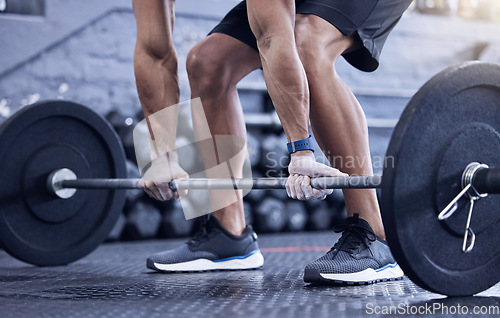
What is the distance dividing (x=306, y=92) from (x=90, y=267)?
841 mm

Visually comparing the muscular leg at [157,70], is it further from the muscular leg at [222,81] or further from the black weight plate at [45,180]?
the black weight plate at [45,180]

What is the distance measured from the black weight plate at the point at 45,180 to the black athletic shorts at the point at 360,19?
554mm

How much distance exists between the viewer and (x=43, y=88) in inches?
105

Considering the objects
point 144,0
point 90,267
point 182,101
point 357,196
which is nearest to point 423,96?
point 357,196

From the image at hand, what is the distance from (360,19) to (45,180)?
932mm

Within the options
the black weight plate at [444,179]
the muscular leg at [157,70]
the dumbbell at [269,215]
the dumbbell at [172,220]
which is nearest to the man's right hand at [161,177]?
the muscular leg at [157,70]

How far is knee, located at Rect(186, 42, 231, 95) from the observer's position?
56.2 inches

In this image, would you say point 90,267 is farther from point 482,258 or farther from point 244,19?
point 482,258

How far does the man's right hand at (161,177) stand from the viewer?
1331 mm

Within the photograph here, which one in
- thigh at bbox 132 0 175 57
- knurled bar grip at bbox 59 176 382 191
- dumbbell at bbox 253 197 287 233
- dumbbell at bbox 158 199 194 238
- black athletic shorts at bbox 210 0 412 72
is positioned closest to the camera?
knurled bar grip at bbox 59 176 382 191

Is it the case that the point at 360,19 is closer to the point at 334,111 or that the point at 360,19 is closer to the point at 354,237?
the point at 334,111

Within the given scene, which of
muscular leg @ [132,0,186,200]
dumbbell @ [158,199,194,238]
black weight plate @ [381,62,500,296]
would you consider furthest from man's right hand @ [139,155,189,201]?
dumbbell @ [158,199,194,238]

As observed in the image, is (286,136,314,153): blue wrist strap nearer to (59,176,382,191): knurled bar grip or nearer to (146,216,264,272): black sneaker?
(59,176,382,191): knurled bar grip

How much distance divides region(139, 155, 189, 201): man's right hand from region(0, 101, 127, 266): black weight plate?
15.2 inches
